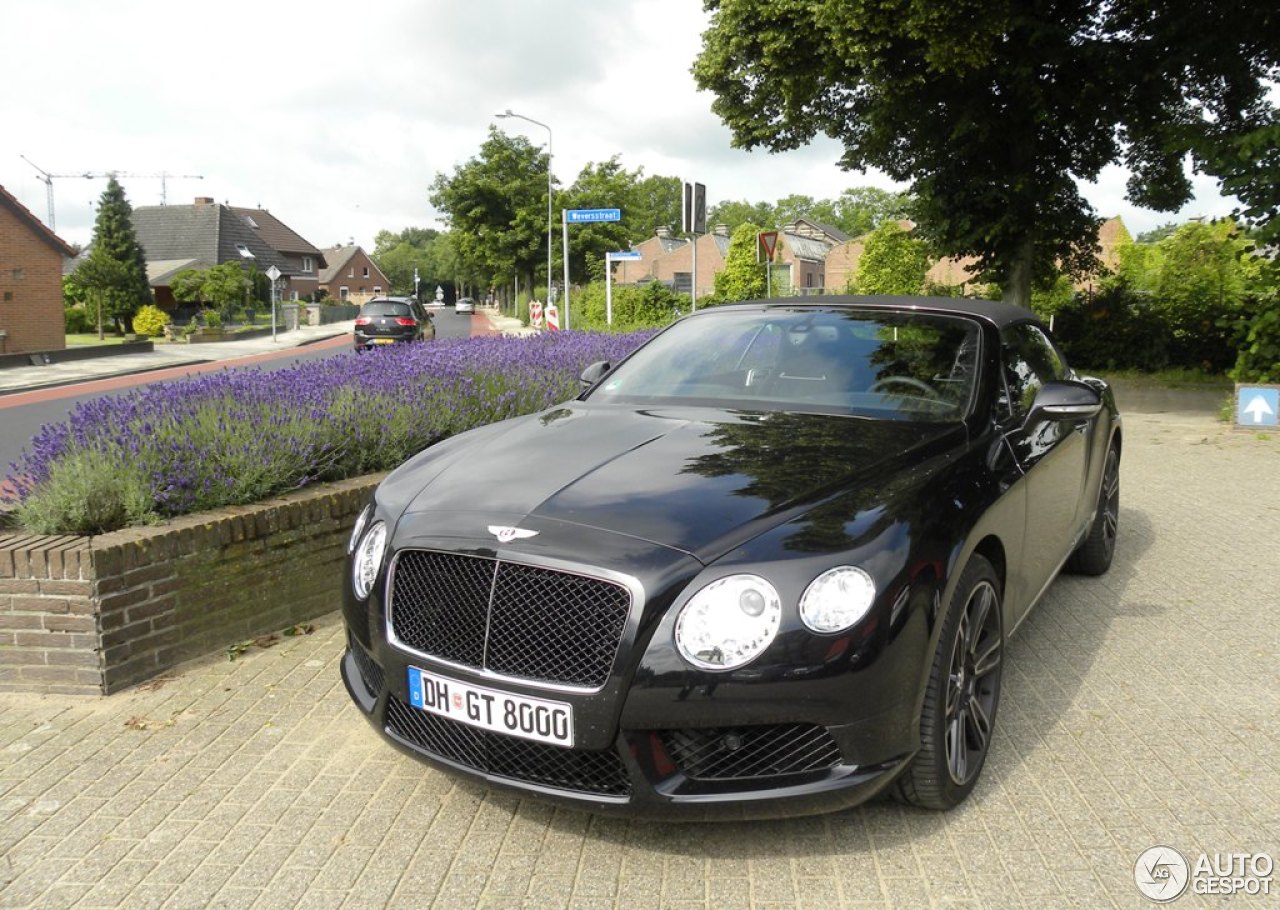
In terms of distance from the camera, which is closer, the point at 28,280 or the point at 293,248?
the point at 28,280

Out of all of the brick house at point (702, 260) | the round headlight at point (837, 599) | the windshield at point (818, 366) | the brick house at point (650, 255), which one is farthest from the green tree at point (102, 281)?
the brick house at point (650, 255)

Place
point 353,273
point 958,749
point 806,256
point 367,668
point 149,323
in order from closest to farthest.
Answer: point 958,749 < point 367,668 < point 149,323 < point 806,256 < point 353,273

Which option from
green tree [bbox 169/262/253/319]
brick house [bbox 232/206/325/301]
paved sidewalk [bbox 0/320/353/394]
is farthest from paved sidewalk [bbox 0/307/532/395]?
brick house [bbox 232/206/325/301]

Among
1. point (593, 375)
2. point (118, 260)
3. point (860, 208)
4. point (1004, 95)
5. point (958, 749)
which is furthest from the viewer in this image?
point (860, 208)

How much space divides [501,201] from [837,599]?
55440 mm

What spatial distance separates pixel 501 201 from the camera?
55.5 m

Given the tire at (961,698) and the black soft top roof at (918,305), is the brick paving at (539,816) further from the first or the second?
the black soft top roof at (918,305)

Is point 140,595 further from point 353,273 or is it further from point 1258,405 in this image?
point 353,273

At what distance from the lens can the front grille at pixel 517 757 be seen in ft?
8.82

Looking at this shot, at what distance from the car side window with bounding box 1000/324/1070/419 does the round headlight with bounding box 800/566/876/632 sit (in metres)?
1.69

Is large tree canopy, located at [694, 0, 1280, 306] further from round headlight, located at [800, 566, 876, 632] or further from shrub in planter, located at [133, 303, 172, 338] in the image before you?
shrub in planter, located at [133, 303, 172, 338]

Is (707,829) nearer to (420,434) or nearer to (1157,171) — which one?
(420,434)

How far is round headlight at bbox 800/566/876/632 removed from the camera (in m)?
2.56

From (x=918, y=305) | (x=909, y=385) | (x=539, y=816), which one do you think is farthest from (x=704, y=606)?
(x=918, y=305)
